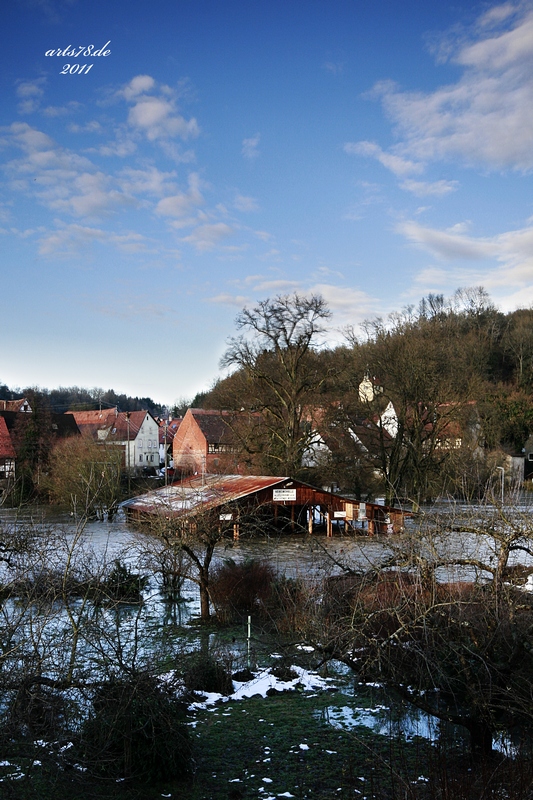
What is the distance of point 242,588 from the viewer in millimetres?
16953

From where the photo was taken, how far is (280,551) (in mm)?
26906

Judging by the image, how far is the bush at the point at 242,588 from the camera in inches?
650

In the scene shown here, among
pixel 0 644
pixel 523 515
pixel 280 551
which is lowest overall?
pixel 280 551

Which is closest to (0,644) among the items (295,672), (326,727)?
(326,727)

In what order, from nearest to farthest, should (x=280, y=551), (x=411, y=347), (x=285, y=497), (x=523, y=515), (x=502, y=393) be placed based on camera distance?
(x=523, y=515), (x=280, y=551), (x=285, y=497), (x=411, y=347), (x=502, y=393)

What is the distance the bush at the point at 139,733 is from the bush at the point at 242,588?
7.95 m

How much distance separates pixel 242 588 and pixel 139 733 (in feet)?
29.1

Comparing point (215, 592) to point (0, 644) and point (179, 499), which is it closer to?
point (179, 499)

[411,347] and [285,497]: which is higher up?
[411,347]

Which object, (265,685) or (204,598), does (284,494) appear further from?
(265,685)

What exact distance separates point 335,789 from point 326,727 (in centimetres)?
203

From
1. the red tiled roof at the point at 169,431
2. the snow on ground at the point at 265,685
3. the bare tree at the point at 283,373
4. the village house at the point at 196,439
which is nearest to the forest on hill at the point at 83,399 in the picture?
the red tiled roof at the point at 169,431

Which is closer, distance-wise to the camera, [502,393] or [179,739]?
[179,739]

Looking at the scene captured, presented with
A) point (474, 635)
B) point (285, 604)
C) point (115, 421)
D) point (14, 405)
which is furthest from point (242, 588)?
point (115, 421)
